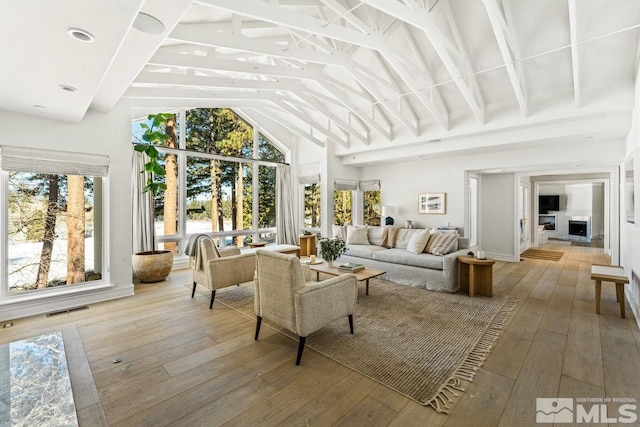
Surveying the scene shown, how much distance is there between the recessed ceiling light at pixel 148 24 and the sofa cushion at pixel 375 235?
4880 mm

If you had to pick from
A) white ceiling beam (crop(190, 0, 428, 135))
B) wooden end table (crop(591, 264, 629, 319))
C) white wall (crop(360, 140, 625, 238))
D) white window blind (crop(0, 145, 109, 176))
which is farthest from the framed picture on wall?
white window blind (crop(0, 145, 109, 176))

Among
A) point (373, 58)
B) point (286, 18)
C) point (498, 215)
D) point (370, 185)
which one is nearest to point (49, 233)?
point (286, 18)

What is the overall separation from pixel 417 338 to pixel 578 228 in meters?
11.7

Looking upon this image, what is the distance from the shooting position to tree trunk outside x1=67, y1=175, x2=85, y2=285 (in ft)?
13.0

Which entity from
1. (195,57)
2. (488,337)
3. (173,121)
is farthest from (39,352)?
(173,121)

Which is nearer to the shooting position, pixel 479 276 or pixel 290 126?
pixel 479 276

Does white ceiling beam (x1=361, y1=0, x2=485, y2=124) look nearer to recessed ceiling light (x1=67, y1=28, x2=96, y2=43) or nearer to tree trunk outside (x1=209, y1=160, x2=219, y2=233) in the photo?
recessed ceiling light (x1=67, y1=28, x2=96, y2=43)

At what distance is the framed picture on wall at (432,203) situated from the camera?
21.4 ft

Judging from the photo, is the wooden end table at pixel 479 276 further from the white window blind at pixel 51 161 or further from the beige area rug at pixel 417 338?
the white window blind at pixel 51 161

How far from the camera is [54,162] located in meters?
3.57

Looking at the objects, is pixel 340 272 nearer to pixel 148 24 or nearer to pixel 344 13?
pixel 344 13

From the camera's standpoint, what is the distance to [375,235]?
236 inches

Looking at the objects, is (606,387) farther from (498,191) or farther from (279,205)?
(279,205)

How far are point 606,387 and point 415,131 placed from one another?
465 centimetres
